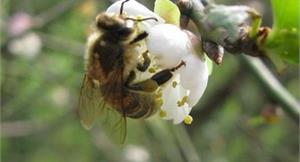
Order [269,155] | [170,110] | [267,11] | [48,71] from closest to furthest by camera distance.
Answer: [170,110] → [269,155] → [267,11] → [48,71]

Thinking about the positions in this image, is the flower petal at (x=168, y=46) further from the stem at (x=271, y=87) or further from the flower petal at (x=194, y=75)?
the stem at (x=271, y=87)

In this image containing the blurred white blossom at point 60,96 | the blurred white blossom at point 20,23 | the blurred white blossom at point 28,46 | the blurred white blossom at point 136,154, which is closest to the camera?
the blurred white blossom at point 20,23

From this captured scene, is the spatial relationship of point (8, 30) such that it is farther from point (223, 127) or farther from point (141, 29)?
point (141, 29)

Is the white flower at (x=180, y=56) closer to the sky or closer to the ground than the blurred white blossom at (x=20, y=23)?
closer to the sky

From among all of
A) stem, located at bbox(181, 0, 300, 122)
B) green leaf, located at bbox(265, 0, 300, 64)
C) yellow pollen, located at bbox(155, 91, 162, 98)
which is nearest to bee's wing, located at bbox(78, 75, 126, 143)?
yellow pollen, located at bbox(155, 91, 162, 98)

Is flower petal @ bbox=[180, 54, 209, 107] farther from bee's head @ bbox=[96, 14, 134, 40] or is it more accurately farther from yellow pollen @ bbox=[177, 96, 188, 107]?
bee's head @ bbox=[96, 14, 134, 40]

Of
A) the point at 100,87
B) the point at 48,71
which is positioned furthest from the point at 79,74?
the point at 100,87

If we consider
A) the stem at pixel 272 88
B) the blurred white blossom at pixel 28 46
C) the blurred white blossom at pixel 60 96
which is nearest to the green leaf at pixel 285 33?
the stem at pixel 272 88
